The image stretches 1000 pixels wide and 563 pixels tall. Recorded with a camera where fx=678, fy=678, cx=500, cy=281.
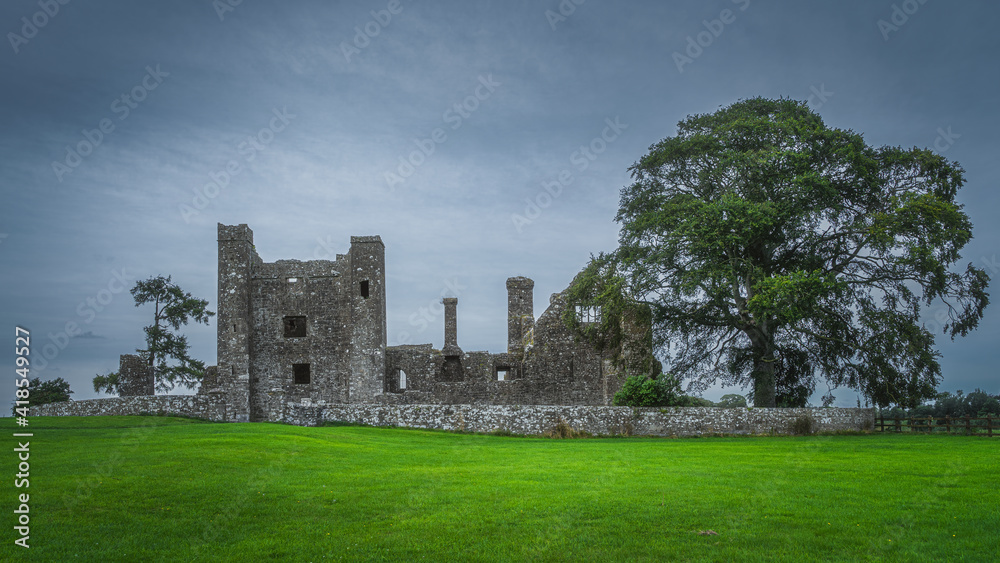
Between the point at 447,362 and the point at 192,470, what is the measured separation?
20.6m

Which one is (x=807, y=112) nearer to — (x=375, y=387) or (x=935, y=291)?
(x=935, y=291)

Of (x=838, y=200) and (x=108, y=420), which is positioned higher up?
(x=838, y=200)

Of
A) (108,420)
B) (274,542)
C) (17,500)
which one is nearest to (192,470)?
(17,500)

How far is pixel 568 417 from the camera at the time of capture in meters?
24.2

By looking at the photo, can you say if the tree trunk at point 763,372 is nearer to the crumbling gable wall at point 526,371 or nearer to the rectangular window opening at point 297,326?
the crumbling gable wall at point 526,371

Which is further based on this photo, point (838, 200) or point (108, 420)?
point (838, 200)

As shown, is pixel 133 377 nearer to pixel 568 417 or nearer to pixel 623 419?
pixel 568 417

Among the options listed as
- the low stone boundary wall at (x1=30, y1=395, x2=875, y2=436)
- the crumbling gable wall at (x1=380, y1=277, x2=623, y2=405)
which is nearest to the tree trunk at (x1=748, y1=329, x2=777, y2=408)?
the low stone boundary wall at (x1=30, y1=395, x2=875, y2=436)

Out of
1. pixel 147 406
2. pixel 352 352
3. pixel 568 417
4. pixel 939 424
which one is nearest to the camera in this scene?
pixel 568 417

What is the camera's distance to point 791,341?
28.1m

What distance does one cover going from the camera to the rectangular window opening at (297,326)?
33.1 meters

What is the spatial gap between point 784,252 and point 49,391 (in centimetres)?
3878

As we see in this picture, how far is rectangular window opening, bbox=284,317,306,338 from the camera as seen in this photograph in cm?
3309

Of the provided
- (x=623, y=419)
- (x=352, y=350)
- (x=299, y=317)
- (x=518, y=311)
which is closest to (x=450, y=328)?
(x=518, y=311)
